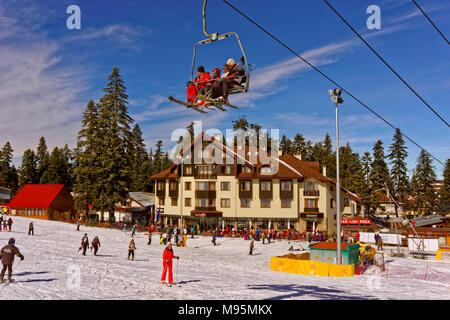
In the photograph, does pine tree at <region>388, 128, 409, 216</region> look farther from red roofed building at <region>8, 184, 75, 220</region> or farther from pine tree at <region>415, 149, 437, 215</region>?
red roofed building at <region>8, 184, 75, 220</region>

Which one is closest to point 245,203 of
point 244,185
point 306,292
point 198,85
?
point 244,185

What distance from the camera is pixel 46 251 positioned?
25.4 meters

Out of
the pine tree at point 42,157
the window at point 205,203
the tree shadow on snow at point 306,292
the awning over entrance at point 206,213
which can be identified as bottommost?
the tree shadow on snow at point 306,292

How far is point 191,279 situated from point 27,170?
90.9 m

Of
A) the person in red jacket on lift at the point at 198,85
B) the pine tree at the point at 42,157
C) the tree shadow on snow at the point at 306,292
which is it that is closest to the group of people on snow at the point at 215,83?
the person in red jacket on lift at the point at 198,85

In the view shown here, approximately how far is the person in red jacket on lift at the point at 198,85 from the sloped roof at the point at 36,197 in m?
51.7

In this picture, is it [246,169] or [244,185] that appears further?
[246,169]

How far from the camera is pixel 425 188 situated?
274ft

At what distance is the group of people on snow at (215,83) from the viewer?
13727 mm

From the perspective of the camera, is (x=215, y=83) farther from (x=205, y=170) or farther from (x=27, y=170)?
(x=27, y=170)

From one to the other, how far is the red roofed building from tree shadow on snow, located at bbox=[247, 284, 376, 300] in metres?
47.4

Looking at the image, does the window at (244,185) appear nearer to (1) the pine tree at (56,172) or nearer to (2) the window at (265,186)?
(2) the window at (265,186)
